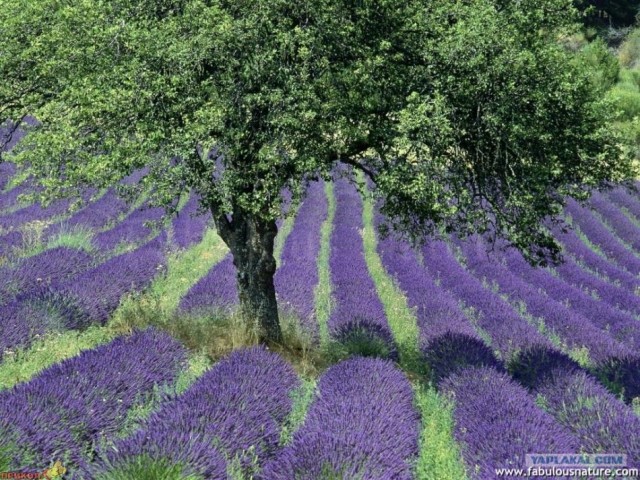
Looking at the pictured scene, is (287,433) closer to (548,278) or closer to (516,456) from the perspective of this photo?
(516,456)

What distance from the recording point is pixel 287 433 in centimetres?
690

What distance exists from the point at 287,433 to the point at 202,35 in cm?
440

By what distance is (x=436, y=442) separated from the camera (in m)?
7.07

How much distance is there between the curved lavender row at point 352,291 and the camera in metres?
11.1

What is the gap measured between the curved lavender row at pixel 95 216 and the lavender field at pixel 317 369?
0.17 m

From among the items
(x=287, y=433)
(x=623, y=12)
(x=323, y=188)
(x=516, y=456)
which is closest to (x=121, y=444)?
(x=287, y=433)

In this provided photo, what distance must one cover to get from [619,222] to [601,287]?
9347 millimetres

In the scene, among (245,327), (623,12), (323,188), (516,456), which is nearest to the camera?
(516,456)

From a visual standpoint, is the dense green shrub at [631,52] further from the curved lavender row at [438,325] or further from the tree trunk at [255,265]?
the tree trunk at [255,265]

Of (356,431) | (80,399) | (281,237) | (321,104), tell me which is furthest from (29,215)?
(356,431)

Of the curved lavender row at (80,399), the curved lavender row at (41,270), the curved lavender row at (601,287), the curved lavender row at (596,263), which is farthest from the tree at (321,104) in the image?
the curved lavender row at (596,263)

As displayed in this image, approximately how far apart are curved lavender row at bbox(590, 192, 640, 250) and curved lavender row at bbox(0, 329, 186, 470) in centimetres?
1697

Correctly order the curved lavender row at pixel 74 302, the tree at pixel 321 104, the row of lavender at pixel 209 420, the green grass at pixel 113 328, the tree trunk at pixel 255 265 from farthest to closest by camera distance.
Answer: the tree trunk at pixel 255 265 < the curved lavender row at pixel 74 302 < the green grass at pixel 113 328 < the tree at pixel 321 104 < the row of lavender at pixel 209 420

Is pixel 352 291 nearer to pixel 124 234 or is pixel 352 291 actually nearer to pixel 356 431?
pixel 124 234
